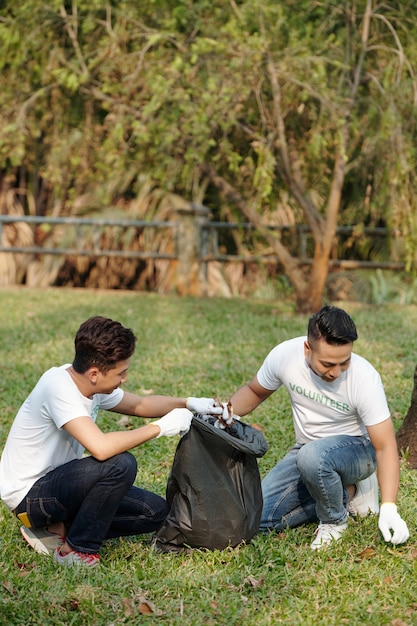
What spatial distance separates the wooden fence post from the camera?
39.4ft

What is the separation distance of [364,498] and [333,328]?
93cm

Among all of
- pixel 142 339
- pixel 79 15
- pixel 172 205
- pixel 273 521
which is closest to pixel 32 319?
pixel 142 339

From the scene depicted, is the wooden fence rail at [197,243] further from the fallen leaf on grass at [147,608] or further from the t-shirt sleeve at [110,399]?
the fallen leaf on grass at [147,608]

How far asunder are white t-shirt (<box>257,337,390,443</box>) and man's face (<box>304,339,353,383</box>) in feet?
0.30

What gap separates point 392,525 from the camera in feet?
12.0

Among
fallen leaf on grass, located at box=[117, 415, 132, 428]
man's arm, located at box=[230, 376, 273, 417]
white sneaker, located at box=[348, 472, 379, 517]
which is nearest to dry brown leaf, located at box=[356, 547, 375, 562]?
white sneaker, located at box=[348, 472, 379, 517]

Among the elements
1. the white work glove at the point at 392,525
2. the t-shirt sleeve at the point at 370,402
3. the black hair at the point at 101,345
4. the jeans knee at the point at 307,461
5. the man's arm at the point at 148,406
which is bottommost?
the white work glove at the point at 392,525

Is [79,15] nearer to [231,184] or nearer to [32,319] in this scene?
[231,184]

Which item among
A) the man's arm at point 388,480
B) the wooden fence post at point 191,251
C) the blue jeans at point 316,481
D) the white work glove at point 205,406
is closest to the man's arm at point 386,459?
the man's arm at point 388,480

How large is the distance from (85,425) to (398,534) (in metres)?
1.30

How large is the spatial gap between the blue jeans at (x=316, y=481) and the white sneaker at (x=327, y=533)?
0.07ft

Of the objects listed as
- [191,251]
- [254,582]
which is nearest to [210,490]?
[254,582]

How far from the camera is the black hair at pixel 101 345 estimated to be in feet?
11.9

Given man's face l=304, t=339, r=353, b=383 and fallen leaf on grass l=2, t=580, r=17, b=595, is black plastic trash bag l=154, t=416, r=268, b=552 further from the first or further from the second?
fallen leaf on grass l=2, t=580, r=17, b=595
